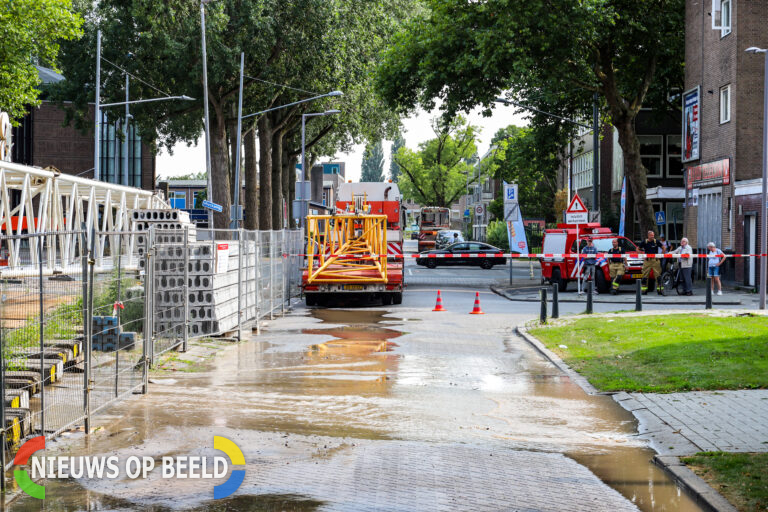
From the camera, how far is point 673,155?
5209 centimetres

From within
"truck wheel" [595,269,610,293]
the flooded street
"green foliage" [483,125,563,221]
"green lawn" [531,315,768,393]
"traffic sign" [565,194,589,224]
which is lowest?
the flooded street

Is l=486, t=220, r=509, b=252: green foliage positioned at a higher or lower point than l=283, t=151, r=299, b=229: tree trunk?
lower

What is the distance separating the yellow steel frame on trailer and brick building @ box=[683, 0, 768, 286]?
12.0 m

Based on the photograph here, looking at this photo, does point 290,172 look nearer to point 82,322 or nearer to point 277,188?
point 277,188

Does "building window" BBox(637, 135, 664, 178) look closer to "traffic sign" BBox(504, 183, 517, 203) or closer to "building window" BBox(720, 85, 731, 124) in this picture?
"building window" BBox(720, 85, 731, 124)

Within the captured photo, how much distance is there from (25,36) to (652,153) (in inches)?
1294

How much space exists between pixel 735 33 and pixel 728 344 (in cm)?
2132

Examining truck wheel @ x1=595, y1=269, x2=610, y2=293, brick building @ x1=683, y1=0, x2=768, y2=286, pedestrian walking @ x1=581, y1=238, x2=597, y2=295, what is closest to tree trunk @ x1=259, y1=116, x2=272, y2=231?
pedestrian walking @ x1=581, y1=238, x2=597, y2=295

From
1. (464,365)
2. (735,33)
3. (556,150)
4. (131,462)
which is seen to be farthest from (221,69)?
(131,462)

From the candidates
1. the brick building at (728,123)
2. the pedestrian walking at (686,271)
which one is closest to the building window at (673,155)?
the brick building at (728,123)

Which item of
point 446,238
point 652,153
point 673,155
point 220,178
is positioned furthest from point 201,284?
point 446,238

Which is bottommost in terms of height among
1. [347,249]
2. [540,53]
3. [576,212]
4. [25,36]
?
[347,249]

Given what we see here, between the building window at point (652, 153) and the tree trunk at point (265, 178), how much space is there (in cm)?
2064

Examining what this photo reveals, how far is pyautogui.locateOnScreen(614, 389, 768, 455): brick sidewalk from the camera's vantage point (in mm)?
7785
